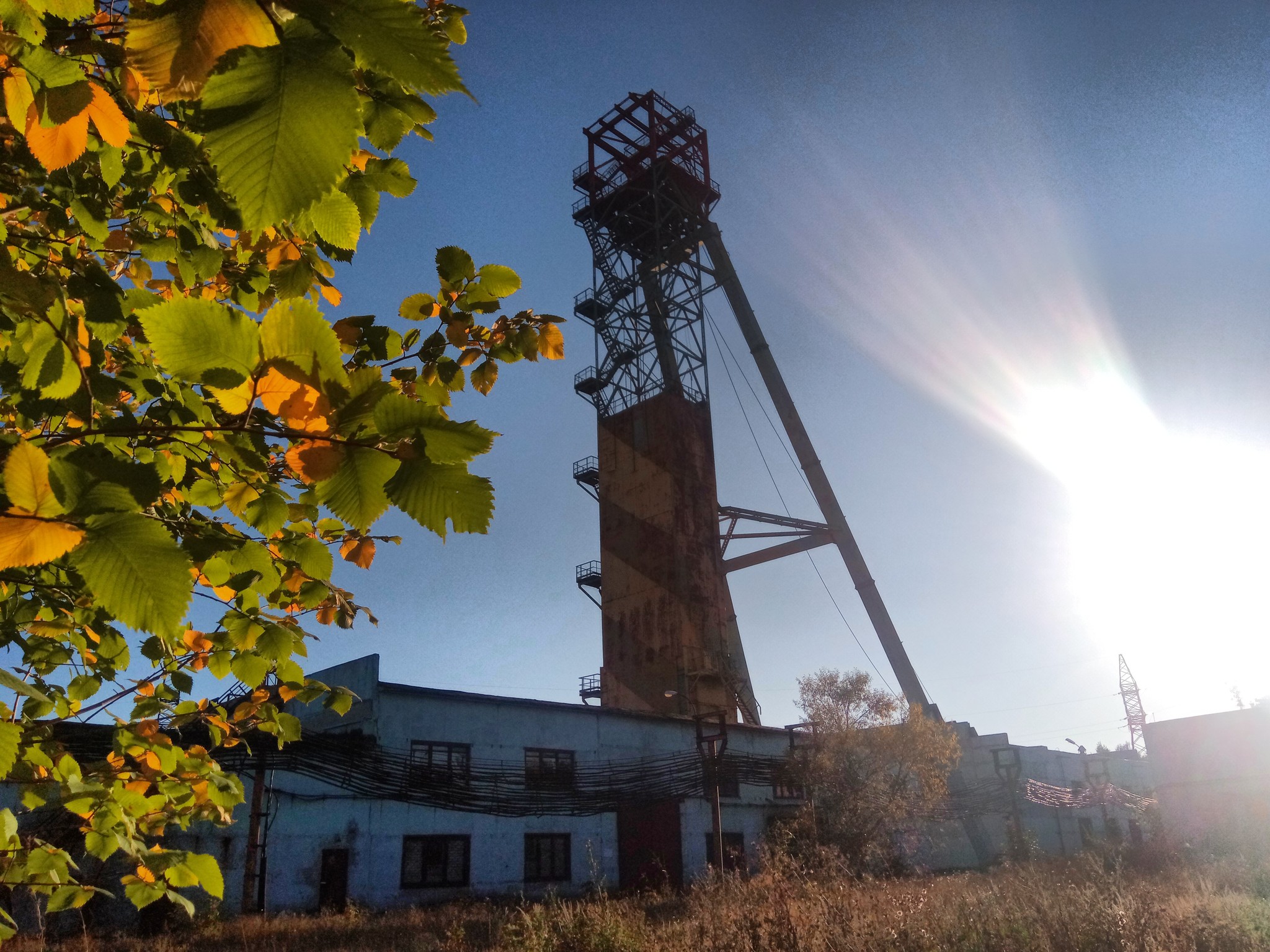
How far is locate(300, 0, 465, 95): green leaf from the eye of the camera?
0.65 m

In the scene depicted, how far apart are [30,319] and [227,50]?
3.11 feet

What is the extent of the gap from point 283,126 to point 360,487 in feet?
1.35

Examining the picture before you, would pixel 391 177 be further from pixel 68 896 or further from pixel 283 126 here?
pixel 68 896

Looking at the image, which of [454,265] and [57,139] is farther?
[454,265]

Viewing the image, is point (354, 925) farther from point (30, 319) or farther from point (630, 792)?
point (30, 319)

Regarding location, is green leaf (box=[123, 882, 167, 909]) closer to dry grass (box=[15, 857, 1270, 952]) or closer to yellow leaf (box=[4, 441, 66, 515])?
yellow leaf (box=[4, 441, 66, 515])

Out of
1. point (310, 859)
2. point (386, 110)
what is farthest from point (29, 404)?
point (310, 859)

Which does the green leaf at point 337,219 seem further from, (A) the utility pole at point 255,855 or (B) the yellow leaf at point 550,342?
(A) the utility pole at point 255,855

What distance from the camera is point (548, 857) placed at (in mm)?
19406

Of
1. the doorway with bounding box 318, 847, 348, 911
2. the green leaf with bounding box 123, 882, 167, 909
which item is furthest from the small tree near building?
the green leaf with bounding box 123, 882, 167, 909

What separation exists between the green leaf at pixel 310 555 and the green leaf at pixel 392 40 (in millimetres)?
1380

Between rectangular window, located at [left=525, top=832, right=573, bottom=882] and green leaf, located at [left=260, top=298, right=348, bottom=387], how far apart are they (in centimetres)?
2067

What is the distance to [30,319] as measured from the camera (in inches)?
49.4

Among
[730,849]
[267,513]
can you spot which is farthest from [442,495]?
[730,849]
